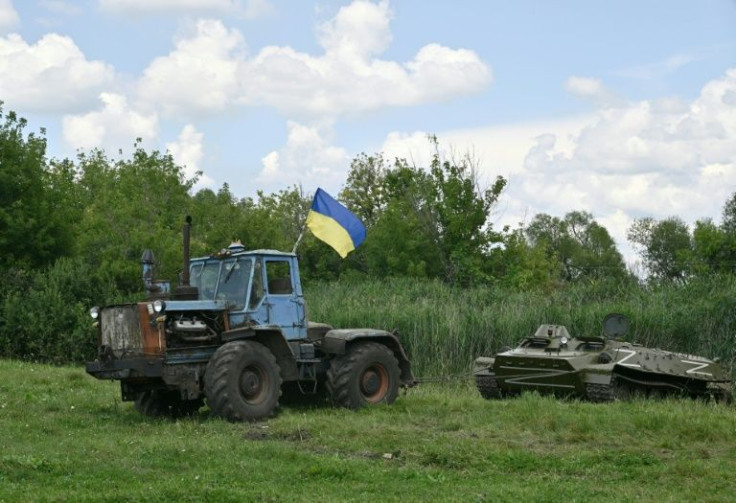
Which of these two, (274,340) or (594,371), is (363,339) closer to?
(274,340)

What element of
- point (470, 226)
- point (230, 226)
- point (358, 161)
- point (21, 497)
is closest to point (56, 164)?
point (358, 161)

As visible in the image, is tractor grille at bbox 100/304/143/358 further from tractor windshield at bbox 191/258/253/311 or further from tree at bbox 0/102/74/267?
tree at bbox 0/102/74/267

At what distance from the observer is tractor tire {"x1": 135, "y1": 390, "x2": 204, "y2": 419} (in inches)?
598

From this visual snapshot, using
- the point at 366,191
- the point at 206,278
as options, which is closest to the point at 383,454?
the point at 206,278

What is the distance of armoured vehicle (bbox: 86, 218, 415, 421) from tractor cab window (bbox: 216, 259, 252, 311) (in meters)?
0.01

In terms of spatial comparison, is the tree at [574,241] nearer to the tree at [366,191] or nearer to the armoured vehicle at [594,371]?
the tree at [366,191]

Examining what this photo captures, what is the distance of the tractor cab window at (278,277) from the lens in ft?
50.3

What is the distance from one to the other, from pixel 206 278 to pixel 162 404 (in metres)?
1.94

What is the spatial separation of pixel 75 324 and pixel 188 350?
40.9ft

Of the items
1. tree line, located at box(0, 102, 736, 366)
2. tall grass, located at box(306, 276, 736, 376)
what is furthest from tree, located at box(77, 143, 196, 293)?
tall grass, located at box(306, 276, 736, 376)

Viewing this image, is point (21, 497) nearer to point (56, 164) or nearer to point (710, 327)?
point (710, 327)

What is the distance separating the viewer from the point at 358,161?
55.2 m

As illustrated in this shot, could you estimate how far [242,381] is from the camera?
1431 centimetres

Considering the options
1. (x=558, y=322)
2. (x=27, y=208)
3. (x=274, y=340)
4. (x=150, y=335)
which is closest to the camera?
(x=150, y=335)
